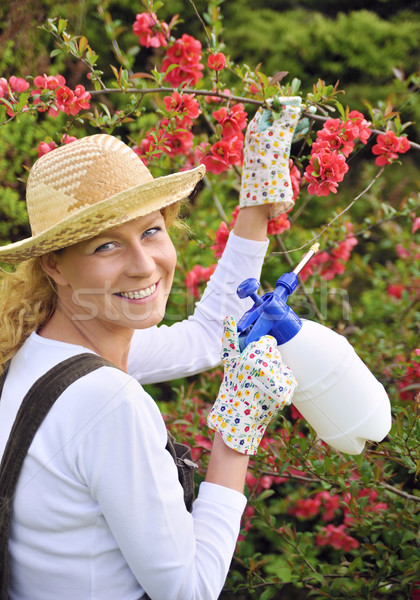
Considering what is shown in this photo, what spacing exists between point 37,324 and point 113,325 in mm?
179

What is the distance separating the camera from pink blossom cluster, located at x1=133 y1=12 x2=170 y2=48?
184 centimetres

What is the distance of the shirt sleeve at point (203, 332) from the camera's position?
1.58 metres

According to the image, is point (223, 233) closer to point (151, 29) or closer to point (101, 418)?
point (151, 29)

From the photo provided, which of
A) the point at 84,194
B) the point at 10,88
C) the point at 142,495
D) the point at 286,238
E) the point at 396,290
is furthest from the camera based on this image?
the point at 396,290

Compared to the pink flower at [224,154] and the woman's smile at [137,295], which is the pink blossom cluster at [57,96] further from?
the woman's smile at [137,295]

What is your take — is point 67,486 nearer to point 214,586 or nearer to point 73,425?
point 73,425

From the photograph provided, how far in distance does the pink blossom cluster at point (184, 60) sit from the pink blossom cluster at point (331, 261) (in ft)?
2.99

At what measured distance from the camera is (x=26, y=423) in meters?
1.08

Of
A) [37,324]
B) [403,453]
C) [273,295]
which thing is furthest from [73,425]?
[403,453]

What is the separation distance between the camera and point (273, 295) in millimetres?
1224

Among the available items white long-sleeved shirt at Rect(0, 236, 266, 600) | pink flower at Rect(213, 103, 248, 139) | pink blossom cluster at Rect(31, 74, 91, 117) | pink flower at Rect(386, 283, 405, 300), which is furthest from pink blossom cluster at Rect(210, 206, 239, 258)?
pink flower at Rect(386, 283, 405, 300)

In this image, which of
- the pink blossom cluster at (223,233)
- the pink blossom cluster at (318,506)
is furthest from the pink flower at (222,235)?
the pink blossom cluster at (318,506)

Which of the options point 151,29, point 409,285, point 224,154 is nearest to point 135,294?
point 224,154

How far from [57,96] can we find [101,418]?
101 cm
